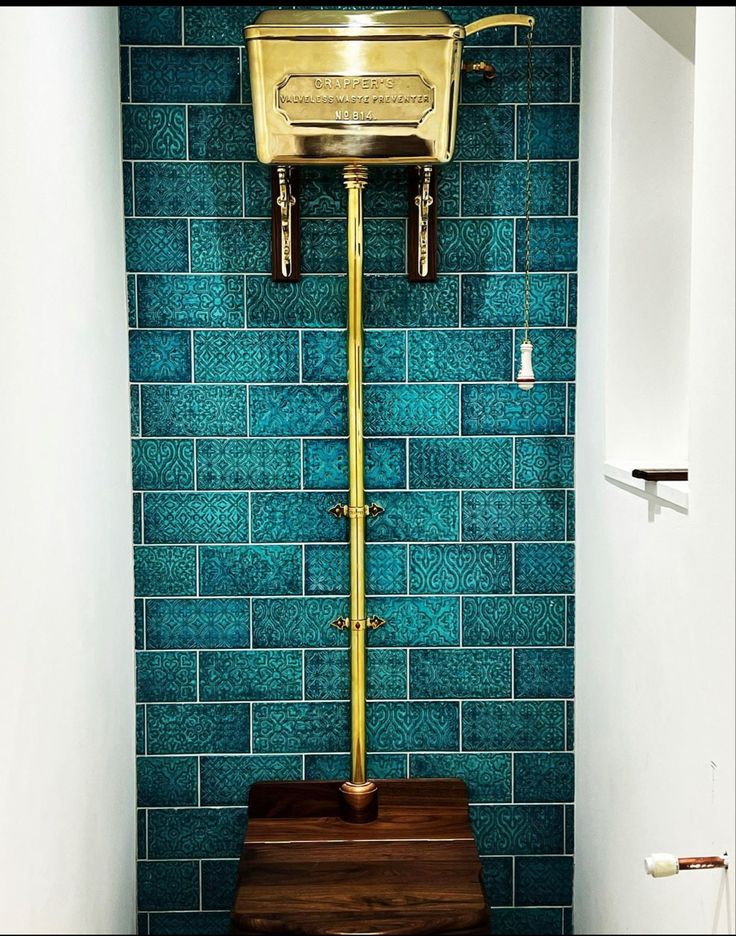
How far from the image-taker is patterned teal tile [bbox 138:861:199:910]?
6.81ft

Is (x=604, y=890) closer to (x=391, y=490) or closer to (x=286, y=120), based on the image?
(x=391, y=490)

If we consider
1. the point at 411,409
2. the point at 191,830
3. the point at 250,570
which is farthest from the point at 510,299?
the point at 191,830

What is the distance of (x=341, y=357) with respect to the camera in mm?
2025

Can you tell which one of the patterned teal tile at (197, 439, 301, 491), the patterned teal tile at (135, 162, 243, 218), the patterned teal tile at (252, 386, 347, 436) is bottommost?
the patterned teal tile at (197, 439, 301, 491)

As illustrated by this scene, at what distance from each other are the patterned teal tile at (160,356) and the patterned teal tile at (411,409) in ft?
1.17

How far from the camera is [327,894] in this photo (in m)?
1.71

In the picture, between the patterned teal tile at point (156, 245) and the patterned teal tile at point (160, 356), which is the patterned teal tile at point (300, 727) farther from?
the patterned teal tile at point (156, 245)

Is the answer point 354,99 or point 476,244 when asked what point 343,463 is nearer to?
point 476,244

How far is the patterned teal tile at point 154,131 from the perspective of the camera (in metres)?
1.98

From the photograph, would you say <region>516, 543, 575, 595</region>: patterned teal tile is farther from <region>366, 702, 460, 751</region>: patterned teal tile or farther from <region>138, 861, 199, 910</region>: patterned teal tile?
<region>138, 861, 199, 910</region>: patterned teal tile

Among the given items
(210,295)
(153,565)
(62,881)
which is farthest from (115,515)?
(62,881)

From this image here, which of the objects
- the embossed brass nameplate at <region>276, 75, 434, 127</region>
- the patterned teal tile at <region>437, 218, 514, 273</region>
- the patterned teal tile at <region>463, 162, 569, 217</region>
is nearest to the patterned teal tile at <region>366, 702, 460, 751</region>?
the patterned teal tile at <region>437, 218, 514, 273</region>

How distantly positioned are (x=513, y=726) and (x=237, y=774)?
555mm

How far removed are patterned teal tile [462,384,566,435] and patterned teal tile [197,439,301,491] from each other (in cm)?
35
